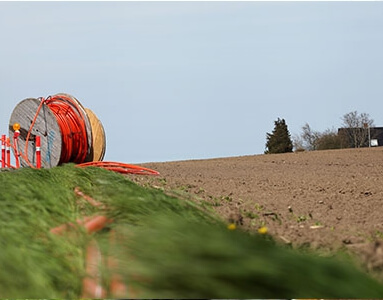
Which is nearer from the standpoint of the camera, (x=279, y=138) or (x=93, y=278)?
(x=93, y=278)

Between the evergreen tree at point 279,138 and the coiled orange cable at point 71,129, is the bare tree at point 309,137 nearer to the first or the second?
the evergreen tree at point 279,138

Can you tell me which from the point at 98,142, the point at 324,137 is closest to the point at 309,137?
the point at 324,137

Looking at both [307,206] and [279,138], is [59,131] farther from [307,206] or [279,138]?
[279,138]

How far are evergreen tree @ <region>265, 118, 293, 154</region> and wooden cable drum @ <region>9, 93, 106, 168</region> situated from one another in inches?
642

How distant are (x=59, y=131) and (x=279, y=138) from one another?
18102mm

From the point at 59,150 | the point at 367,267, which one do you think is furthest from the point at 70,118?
the point at 367,267

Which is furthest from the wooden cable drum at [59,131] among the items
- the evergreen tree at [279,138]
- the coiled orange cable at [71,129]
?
the evergreen tree at [279,138]

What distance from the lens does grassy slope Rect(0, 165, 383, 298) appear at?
2510mm

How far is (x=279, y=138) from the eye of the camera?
98.3 feet

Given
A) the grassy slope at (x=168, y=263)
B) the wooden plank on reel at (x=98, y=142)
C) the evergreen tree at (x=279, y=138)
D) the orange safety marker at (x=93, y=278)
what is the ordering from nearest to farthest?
the grassy slope at (x=168, y=263) < the orange safety marker at (x=93, y=278) < the wooden plank on reel at (x=98, y=142) < the evergreen tree at (x=279, y=138)

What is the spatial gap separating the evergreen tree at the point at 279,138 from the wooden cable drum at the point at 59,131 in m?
16.3

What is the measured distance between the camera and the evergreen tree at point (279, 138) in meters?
29.8

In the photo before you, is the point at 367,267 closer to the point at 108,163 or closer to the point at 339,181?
the point at 339,181

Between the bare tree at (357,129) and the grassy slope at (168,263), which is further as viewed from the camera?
the bare tree at (357,129)
